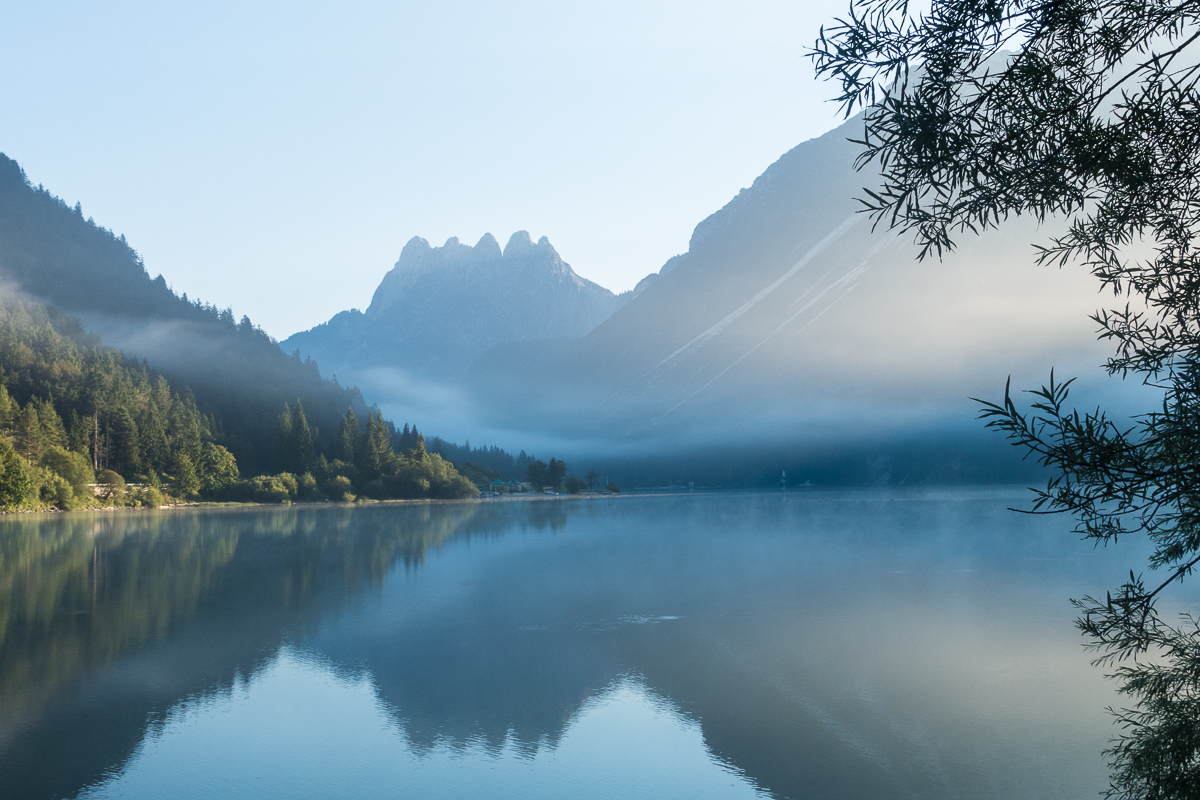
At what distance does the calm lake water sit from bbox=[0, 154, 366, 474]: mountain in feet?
331

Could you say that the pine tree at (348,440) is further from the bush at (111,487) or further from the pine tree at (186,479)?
the bush at (111,487)

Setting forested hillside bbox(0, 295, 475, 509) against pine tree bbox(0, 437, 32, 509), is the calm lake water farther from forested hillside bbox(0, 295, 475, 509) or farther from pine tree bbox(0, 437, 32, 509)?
forested hillside bbox(0, 295, 475, 509)

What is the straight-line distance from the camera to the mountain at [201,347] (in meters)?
136

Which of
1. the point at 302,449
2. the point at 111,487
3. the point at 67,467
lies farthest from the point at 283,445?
the point at 67,467

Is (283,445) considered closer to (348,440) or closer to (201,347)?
(348,440)

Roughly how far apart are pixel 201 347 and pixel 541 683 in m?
176

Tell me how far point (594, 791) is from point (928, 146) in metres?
9.07

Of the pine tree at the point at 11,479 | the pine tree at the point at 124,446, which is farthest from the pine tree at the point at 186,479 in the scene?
the pine tree at the point at 11,479

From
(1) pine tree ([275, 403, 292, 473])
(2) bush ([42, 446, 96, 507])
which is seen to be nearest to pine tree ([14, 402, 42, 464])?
(2) bush ([42, 446, 96, 507])

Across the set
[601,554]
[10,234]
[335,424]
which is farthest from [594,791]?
[10,234]

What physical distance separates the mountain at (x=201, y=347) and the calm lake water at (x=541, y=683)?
331 ft

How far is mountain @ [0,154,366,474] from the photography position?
136125 mm

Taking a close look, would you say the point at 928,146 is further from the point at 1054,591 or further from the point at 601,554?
the point at 601,554

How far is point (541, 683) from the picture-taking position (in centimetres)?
1517
